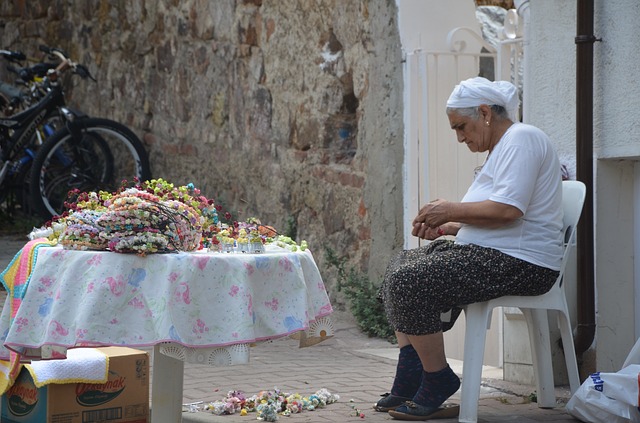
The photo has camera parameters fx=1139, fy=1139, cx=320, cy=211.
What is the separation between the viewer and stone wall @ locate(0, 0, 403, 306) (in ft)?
22.2

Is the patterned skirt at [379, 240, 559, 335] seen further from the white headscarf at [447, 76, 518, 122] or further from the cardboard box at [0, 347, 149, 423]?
the cardboard box at [0, 347, 149, 423]

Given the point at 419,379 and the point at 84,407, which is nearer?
the point at 84,407

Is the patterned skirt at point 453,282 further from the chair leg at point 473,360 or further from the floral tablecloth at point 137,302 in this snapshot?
the floral tablecloth at point 137,302

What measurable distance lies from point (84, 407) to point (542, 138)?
201 centimetres

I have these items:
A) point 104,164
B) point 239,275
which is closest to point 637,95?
point 239,275

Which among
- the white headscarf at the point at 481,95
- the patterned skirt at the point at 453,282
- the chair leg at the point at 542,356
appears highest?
the white headscarf at the point at 481,95

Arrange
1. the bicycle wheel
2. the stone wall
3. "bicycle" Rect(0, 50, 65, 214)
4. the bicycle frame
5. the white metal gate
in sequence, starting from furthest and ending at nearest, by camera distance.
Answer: "bicycle" Rect(0, 50, 65, 214)
the bicycle frame
the bicycle wheel
the stone wall
the white metal gate

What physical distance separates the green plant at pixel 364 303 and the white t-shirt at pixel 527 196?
2170 millimetres

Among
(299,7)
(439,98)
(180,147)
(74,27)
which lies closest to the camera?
(439,98)

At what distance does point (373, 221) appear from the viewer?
6.80 metres

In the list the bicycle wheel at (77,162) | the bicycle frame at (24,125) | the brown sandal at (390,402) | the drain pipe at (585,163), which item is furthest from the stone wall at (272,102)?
the brown sandal at (390,402)

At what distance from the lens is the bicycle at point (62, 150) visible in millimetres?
8906

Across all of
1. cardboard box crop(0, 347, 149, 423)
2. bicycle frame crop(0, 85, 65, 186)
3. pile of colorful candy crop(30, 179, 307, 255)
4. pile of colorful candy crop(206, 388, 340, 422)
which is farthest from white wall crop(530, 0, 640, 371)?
bicycle frame crop(0, 85, 65, 186)

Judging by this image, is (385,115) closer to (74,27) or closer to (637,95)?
(637,95)
